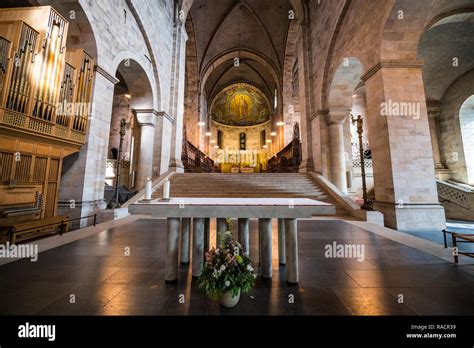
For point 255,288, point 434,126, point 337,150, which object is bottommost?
point 255,288

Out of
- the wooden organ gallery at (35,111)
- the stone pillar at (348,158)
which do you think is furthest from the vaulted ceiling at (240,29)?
the wooden organ gallery at (35,111)

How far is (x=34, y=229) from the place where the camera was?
13.5ft

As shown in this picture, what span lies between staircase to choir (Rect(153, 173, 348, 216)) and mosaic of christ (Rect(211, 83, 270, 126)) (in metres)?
22.1

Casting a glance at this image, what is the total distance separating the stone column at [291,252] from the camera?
2.16 meters

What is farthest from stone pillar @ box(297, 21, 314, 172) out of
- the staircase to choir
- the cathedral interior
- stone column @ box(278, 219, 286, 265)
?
stone column @ box(278, 219, 286, 265)

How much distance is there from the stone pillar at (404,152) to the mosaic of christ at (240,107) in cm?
2389

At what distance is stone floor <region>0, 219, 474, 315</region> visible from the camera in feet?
5.57

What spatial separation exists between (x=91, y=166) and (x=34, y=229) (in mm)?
2325

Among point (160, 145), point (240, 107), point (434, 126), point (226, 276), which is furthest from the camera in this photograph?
point (240, 107)

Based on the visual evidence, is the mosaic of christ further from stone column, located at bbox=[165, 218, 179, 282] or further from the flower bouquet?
the flower bouquet

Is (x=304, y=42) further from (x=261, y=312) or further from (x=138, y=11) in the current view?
(x=261, y=312)

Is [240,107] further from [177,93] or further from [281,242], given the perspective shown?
[281,242]

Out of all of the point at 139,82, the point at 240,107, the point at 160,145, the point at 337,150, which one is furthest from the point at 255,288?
the point at 240,107
